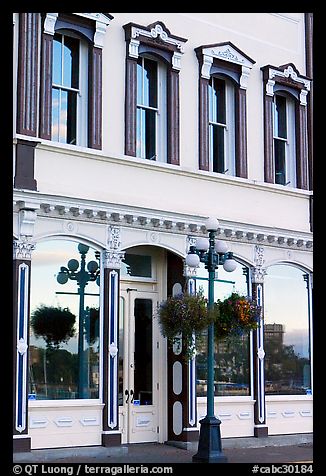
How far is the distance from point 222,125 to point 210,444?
741cm

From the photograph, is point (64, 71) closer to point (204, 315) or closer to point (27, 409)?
point (204, 315)

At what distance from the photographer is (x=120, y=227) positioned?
52.9 feet

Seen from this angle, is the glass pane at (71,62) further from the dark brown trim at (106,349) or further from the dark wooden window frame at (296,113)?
the dark wooden window frame at (296,113)

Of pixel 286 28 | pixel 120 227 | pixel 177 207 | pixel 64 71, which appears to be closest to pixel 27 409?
pixel 120 227

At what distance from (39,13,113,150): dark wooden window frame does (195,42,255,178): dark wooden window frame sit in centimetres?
259

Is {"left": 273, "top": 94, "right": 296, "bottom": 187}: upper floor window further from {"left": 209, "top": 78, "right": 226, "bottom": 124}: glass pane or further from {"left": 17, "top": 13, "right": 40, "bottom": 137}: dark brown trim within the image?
{"left": 17, "top": 13, "right": 40, "bottom": 137}: dark brown trim

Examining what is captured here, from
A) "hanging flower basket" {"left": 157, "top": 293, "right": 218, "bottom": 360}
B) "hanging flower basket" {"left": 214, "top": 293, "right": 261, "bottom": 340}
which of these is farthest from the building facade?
"hanging flower basket" {"left": 214, "top": 293, "right": 261, "bottom": 340}

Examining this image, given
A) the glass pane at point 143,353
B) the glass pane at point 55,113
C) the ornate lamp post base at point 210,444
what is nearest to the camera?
the ornate lamp post base at point 210,444

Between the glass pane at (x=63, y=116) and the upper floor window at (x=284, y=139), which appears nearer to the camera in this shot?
the glass pane at (x=63, y=116)

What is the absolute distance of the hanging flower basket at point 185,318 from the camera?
15.4m

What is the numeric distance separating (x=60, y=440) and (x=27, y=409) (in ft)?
3.14

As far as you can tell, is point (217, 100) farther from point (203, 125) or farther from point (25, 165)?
point (25, 165)

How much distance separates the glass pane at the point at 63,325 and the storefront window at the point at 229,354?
2555 millimetres

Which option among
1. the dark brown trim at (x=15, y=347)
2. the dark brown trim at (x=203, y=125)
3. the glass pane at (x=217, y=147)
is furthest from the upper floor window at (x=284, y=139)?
the dark brown trim at (x=15, y=347)
